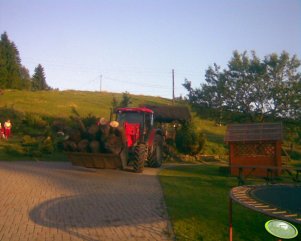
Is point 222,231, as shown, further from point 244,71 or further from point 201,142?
point 244,71

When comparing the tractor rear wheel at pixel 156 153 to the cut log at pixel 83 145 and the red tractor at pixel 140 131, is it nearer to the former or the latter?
the red tractor at pixel 140 131

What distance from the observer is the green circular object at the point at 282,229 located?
451 centimetres

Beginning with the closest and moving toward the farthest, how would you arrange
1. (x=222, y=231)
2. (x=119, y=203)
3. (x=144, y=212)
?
(x=222, y=231) → (x=144, y=212) → (x=119, y=203)

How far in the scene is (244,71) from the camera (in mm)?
26266

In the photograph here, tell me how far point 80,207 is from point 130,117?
8.83 meters

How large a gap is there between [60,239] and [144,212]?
272 centimetres

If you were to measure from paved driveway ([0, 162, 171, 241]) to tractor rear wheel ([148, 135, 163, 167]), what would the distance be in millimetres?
3508

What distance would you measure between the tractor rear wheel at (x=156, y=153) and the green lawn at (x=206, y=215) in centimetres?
518

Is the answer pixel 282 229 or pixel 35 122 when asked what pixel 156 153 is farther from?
pixel 282 229

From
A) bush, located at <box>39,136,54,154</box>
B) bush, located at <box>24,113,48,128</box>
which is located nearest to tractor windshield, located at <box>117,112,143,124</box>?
bush, located at <box>39,136,54,154</box>

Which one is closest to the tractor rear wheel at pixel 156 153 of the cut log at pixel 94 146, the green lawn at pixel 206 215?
the cut log at pixel 94 146

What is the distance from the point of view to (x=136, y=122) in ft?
59.1

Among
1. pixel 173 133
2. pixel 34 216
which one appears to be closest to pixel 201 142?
pixel 173 133

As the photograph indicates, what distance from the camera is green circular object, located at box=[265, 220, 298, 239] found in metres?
4.51
